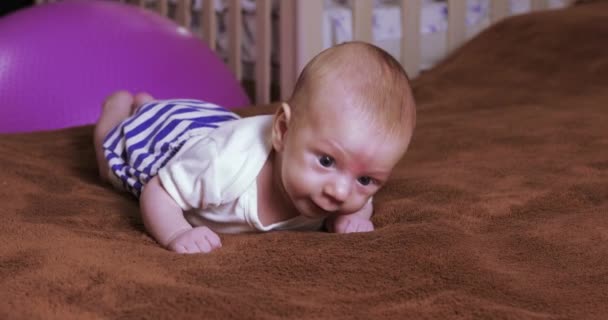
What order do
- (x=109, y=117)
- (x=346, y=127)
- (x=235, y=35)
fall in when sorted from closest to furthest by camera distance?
1. (x=346, y=127)
2. (x=109, y=117)
3. (x=235, y=35)

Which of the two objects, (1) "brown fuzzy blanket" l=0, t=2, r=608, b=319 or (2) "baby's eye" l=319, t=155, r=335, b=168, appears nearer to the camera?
(1) "brown fuzzy blanket" l=0, t=2, r=608, b=319

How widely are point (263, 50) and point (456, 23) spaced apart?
62 cm

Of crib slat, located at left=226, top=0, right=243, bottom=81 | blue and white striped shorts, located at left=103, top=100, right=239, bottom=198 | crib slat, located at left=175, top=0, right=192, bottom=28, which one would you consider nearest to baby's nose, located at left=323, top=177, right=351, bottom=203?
blue and white striped shorts, located at left=103, top=100, right=239, bottom=198

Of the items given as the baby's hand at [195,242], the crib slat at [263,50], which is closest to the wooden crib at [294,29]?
the crib slat at [263,50]

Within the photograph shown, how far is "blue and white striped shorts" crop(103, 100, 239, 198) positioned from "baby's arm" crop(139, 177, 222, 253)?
0.11 meters

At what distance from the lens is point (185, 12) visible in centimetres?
246

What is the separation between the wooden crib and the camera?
1.98m

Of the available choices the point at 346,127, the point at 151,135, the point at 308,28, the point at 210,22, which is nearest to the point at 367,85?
the point at 346,127

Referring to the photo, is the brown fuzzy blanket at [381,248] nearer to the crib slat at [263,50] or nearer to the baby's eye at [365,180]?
the baby's eye at [365,180]

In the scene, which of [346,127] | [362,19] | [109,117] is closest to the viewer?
[346,127]

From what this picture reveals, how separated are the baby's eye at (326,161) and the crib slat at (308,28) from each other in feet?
3.79

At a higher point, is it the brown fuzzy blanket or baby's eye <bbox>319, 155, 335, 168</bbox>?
baby's eye <bbox>319, 155, 335, 168</bbox>

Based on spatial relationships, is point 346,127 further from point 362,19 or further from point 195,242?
point 362,19

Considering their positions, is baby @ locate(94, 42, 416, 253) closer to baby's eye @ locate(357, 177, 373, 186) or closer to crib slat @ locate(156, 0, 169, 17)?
baby's eye @ locate(357, 177, 373, 186)
